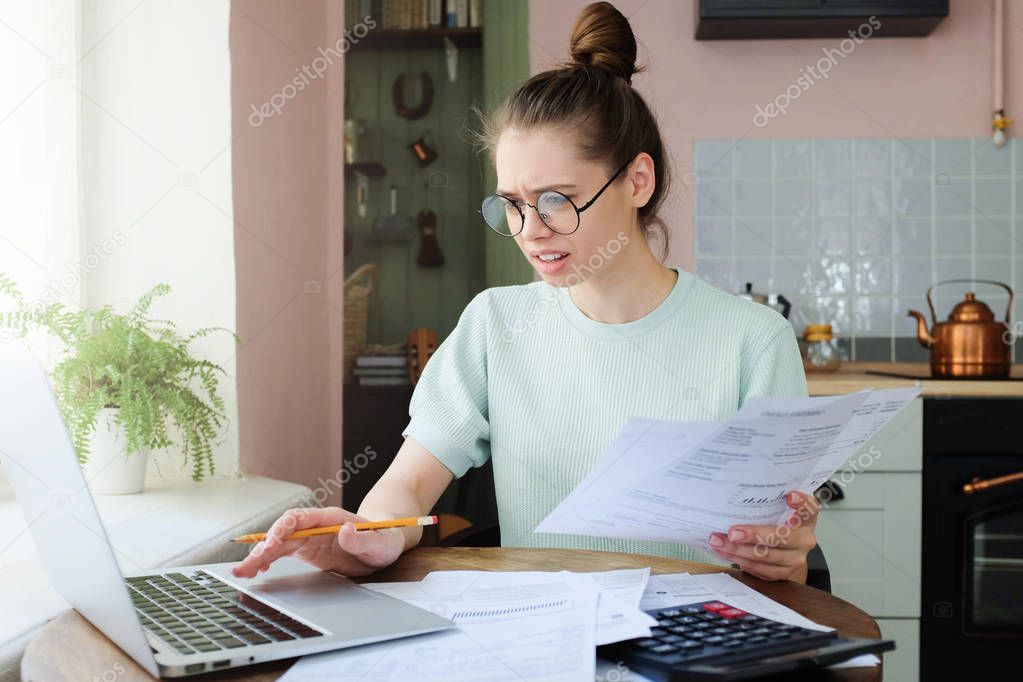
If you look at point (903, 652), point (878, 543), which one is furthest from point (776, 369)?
point (903, 652)

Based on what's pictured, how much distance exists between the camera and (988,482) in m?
2.43

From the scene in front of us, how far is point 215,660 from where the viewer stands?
707 millimetres

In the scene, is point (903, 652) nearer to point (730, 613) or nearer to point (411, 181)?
point (730, 613)

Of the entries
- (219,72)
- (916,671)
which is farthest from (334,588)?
(916,671)

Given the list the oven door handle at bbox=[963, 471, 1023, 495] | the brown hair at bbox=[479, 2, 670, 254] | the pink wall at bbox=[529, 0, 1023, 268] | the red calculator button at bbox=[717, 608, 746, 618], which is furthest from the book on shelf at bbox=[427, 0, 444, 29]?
the red calculator button at bbox=[717, 608, 746, 618]

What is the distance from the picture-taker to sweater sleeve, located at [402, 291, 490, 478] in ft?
4.84

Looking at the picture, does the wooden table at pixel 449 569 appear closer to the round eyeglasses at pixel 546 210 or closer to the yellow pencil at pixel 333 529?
the yellow pencil at pixel 333 529

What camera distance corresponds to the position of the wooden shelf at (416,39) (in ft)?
13.5

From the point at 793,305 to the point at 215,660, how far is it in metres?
2.69

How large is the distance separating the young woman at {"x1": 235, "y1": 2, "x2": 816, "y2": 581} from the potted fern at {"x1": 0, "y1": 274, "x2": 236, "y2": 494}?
0.54m

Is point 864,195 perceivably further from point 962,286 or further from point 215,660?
point 215,660

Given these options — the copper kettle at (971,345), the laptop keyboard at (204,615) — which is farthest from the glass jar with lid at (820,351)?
the laptop keyboard at (204,615)

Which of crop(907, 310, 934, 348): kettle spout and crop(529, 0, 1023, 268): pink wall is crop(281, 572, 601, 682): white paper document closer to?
crop(907, 310, 934, 348): kettle spout

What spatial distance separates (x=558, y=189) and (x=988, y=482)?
5.35 feet
